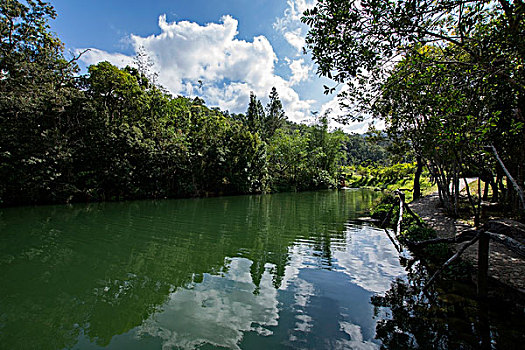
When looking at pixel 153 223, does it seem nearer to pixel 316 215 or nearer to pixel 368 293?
pixel 316 215

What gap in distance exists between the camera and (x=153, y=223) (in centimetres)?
1317

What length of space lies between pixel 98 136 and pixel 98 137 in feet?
0.35

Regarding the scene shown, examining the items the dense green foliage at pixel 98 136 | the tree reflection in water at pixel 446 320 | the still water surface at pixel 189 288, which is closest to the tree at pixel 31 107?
the dense green foliage at pixel 98 136

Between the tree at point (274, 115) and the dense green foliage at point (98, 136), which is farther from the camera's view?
the tree at point (274, 115)

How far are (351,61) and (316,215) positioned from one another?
12.4 meters

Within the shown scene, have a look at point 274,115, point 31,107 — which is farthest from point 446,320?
point 274,115

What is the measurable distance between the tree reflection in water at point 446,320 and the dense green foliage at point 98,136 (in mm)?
23224

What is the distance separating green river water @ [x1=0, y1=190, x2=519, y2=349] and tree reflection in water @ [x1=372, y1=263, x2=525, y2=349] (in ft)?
0.70

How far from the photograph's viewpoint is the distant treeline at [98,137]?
701 inches

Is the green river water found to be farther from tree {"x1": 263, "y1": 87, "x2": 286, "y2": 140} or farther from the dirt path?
tree {"x1": 263, "y1": 87, "x2": 286, "y2": 140}

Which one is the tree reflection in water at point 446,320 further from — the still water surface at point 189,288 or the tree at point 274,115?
the tree at point 274,115

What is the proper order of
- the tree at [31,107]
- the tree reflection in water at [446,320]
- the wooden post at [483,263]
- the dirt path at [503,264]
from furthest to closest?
the tree at [31,107]
the dirt path at [503,264]
the wooden post at [483,263]
the tree reflection in water at [446,320]

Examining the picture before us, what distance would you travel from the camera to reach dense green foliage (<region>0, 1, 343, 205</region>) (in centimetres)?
1780

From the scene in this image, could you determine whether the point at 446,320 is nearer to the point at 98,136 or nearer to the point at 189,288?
the point at 189,288
